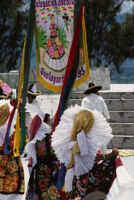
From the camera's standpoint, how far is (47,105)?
10.4 m

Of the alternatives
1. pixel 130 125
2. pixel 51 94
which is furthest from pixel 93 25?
pixel 130 125

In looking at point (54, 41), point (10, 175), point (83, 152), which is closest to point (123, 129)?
point (10, 175)

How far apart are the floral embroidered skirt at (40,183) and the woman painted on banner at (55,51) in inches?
45.2

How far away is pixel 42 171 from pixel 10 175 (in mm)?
757

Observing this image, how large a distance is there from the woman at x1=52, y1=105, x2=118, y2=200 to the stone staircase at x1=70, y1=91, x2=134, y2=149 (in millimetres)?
5358

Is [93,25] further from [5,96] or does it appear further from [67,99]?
[67,99]

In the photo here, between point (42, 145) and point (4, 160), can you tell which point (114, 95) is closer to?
point (4, 160)

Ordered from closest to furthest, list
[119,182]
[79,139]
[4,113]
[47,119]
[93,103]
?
[119,182], [79,139], [47,119], [4,113], [93,103]

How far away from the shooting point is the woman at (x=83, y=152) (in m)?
3.21

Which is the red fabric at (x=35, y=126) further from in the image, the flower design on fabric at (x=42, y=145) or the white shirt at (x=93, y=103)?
the white shirt at (x=93, y=103)

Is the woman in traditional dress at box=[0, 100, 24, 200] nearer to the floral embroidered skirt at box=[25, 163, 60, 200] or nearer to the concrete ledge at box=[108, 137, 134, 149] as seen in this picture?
the floral embroidered skirt at box=[25, 163, 60, 200]

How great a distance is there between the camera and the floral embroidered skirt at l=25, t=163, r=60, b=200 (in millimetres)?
4031

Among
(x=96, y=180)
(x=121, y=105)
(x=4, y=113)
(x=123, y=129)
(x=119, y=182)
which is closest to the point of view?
(x=119, y=182)

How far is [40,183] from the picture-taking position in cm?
407
